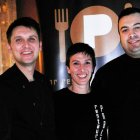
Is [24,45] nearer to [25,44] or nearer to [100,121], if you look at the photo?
[25,44]

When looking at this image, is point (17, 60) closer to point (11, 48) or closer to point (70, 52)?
point (11, 48)

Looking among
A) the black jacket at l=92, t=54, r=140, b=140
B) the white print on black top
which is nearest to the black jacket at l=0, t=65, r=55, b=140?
the white print on black top

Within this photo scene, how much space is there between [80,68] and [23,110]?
58 cm

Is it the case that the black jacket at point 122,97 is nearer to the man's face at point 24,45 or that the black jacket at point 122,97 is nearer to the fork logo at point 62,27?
the man's face at point 24,45

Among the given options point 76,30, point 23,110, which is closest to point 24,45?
point 23,110

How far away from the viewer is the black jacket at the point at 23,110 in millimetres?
1671

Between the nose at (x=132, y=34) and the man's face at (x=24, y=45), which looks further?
the nose at (x=132, y=34)

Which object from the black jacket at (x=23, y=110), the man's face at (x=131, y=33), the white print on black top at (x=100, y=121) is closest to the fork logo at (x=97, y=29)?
the man's face at (x=131, y=33)

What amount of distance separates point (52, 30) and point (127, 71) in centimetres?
124

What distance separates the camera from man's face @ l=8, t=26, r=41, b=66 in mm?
1878

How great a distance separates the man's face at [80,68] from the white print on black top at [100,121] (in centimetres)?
21

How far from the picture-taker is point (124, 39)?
2.38 m

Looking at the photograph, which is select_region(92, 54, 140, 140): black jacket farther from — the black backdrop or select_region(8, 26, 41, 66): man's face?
the black backdrop

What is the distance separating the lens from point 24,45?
188 centimetres
